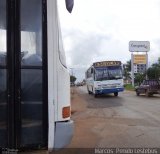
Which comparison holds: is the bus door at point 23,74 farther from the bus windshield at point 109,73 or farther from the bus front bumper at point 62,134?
the bus windshield at point 109,73

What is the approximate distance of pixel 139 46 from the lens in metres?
85.5

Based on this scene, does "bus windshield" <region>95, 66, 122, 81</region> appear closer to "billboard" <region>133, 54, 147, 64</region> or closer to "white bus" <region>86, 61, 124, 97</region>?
"white bus" <region>86, 61, 124, 97</region>

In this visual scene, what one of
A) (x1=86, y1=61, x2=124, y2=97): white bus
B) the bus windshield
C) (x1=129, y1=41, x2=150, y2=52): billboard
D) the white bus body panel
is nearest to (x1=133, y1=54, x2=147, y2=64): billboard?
(x1=129, y1=41, x2=150, y2=52): billboard

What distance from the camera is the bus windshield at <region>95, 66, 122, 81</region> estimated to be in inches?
1446

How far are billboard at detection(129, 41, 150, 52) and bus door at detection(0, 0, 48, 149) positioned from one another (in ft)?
261

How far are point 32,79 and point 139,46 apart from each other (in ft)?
262

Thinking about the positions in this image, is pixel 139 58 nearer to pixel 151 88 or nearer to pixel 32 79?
pixel 151 88

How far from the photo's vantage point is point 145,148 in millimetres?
10062

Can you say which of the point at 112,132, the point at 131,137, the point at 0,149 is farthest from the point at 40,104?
the point at 112,132

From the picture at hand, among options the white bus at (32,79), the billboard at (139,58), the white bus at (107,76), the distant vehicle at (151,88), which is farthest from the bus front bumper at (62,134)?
the billboard at (139,58)

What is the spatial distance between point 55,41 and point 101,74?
3009 cm

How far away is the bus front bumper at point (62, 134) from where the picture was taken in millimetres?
6691

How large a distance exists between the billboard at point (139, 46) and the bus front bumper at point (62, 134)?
79727 mm

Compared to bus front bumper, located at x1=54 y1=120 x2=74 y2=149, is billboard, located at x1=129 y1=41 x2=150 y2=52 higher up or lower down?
higher up
